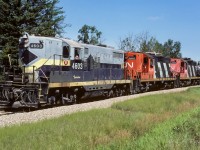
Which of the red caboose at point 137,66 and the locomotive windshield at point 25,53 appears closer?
the locomotive windshield at point 25,53

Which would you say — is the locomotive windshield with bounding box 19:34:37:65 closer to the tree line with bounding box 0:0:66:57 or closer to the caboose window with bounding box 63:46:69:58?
the caboose window with bounding box 63:46:69:58

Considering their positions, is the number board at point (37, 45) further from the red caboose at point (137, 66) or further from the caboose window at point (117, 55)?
the red caboose at point (137, 66)

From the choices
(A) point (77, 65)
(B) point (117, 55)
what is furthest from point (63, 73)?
(B) point (117, 55)

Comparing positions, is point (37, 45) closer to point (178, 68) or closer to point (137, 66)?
point (137, 66)

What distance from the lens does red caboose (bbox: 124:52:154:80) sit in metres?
28.8

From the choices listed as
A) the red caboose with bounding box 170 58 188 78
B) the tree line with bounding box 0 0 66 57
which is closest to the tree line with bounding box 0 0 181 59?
the tree line with bounding box 0 0 66 57

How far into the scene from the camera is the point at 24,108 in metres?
18.6

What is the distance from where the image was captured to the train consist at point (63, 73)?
58.4ft

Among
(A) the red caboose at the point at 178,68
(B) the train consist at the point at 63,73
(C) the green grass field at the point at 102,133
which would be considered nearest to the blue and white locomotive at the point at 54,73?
(B) the train consist at the point at 63,73

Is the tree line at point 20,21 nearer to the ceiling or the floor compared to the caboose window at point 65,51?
nearer to the ceiling

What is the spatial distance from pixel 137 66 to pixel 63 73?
11.8 m

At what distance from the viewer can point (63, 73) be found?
63.9 feet

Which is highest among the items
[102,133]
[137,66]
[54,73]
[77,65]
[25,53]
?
[25,53]

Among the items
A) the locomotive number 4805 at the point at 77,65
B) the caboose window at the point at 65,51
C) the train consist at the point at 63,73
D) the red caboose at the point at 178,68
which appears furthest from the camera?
the red caboose at the point at 178,68
